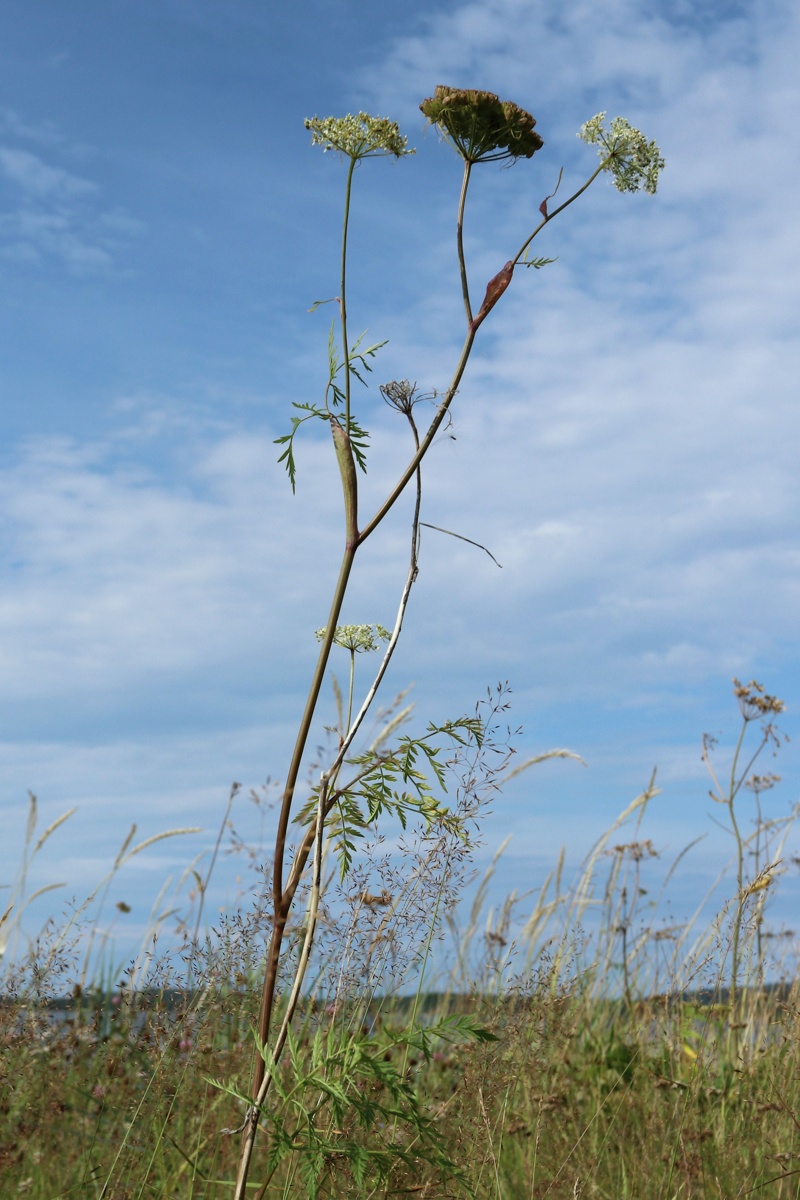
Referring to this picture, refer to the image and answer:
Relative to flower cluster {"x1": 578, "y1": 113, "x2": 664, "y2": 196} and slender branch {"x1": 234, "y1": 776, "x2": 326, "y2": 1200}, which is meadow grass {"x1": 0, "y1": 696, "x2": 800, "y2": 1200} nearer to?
slender branch {"x1": 234, "y1": 776, "x2": 326, "y2": 1200}

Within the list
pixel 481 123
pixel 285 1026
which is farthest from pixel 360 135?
pixel 285 1026

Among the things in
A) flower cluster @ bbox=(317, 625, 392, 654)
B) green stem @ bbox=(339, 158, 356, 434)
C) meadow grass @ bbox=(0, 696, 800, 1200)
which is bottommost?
meadow grass @ bbox=(0, 696, 800, 1200)

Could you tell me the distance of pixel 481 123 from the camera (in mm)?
2750

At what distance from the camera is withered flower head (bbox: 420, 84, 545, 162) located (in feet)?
8.91

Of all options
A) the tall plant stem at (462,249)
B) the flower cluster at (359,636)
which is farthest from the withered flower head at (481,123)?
the flower cluster at (359,636)

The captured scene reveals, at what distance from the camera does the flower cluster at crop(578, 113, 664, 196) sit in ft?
9.67

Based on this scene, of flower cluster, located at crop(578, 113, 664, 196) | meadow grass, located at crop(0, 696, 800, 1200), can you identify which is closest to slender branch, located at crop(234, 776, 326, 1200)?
meadow grass, located at crop(0, 696, 800, 1200)

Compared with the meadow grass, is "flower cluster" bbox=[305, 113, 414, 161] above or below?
above

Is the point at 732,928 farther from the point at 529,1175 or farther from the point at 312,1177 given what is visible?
the point at 312,1177

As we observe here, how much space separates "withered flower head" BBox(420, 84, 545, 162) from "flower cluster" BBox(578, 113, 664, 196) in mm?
271

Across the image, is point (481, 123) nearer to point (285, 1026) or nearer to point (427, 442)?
point (427, 442)

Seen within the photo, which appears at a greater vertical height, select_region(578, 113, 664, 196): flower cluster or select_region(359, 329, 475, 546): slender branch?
select_region(578, 113, 664, 196): flower cluster

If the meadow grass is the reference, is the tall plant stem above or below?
above

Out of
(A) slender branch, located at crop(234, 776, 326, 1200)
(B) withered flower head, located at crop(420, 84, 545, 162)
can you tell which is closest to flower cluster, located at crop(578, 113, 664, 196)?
(B) withered flower head, located at crop(420, 84, 545, 162)
